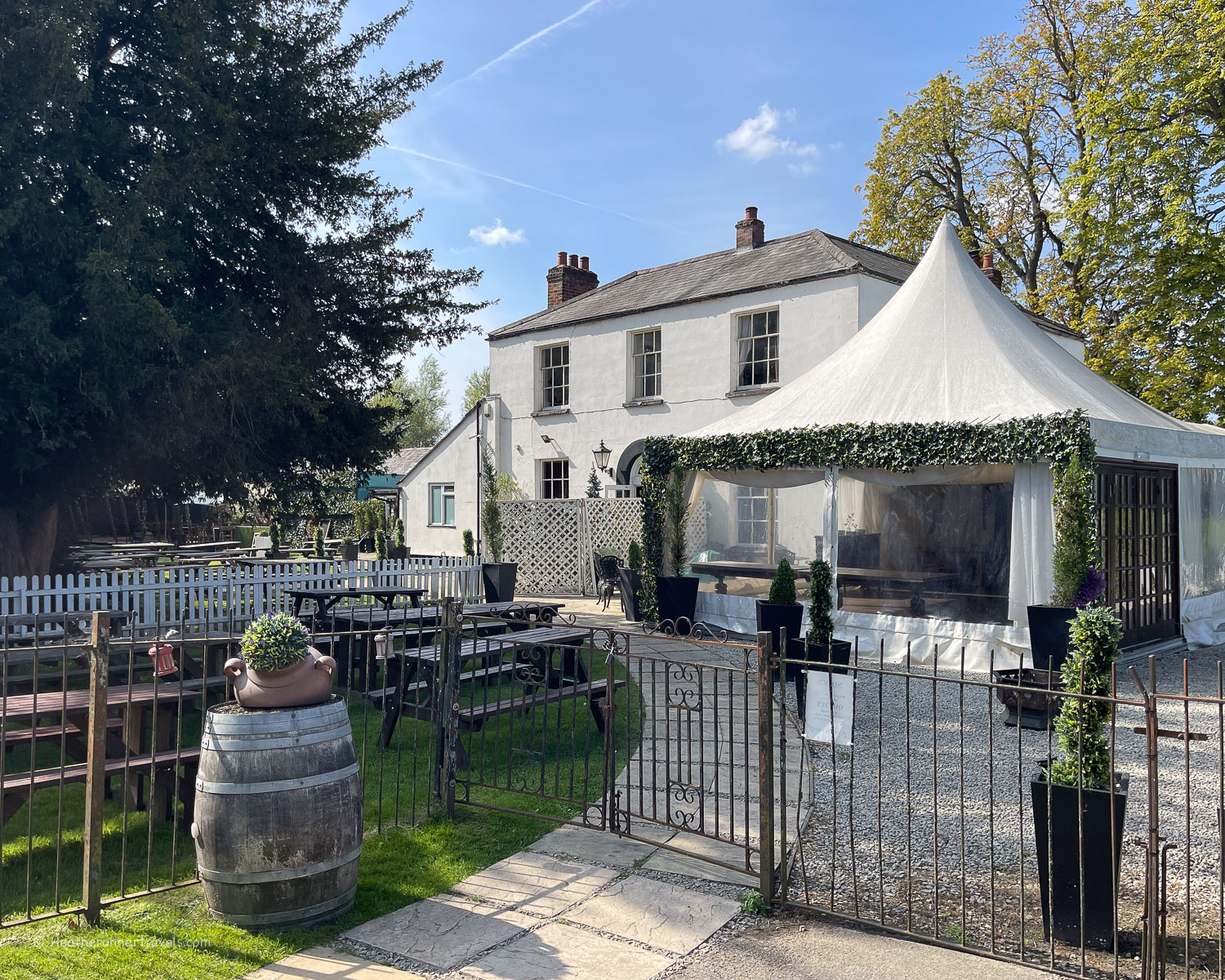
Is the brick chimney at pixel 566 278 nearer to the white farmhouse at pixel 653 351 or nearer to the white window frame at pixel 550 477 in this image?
the white farmhouse at pixel 653 351

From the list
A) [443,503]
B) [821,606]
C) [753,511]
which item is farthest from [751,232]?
[821,606]

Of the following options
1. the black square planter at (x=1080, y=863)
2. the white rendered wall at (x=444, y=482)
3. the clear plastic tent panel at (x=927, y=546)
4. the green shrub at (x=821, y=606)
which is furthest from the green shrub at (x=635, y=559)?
the white rendered wall at (x=444, y=482)

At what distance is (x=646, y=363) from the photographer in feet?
62.7

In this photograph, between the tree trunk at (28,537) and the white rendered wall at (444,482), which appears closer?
the tree trunk at (28,537)

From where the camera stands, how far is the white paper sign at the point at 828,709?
4297mm

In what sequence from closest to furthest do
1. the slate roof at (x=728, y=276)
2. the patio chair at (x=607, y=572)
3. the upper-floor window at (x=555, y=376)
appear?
the patio chair at (x=607, y=572) < the slate roof at (x=728, y=276) < the upper-floor window at (x=555, y=376)

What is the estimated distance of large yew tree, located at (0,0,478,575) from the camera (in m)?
8.81

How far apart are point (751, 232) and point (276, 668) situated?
17.3 metres

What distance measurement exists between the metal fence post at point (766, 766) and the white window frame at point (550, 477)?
1633cm

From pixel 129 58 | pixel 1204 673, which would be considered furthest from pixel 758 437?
pixel 129 58

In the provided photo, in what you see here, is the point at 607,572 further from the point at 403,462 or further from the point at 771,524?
the point at 403,462

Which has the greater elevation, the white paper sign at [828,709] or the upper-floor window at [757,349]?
the upper-floor window at [757,349]

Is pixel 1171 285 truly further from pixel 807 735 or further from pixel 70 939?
pixel 70 939

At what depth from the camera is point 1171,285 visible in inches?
774
